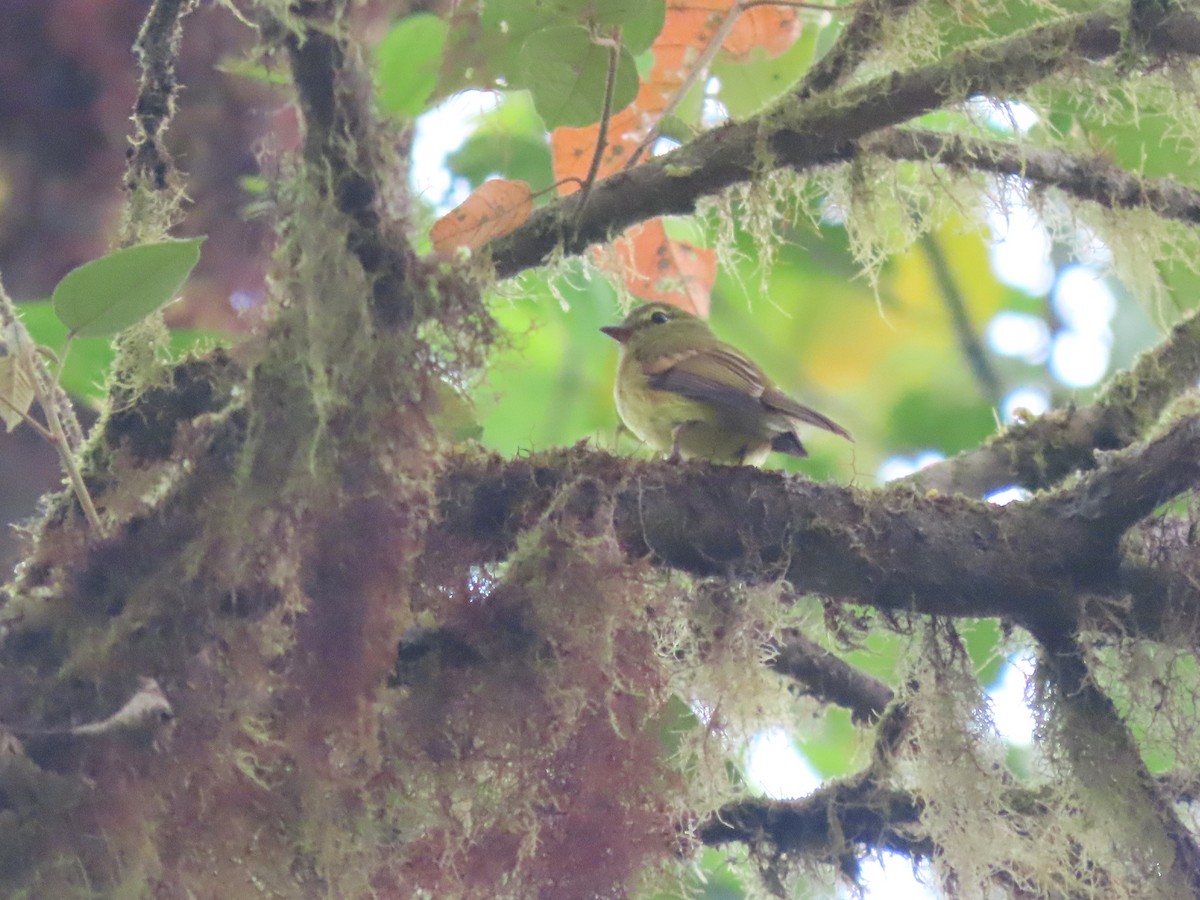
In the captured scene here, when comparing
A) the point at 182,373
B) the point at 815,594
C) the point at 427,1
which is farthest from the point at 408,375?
the point at 427,1

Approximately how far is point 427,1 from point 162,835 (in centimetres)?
174

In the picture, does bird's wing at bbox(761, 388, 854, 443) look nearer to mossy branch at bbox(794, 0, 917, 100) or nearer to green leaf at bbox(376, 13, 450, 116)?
mossy branch at bbox(794, 0, 917, 100)

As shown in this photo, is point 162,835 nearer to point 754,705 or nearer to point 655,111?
point 754,705

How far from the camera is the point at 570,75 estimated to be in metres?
1.97

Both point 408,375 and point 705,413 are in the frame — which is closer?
point 408,375

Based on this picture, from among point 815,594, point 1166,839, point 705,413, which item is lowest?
point 1166,839

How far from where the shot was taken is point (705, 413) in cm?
275

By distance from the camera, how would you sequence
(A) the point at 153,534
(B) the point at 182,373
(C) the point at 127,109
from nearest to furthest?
(A) the point at 153,534
(B) the point at 182,373
(C) the point at 127,109

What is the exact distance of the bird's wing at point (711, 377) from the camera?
2.68 metres

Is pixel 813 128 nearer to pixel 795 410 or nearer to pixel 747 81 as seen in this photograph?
pixel 795 410

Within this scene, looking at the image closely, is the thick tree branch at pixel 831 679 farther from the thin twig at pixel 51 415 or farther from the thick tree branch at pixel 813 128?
the thin twig at pixel 51 415

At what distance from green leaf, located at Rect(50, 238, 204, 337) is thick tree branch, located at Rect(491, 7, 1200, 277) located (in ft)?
2.15

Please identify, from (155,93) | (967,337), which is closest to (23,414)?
(155,93)

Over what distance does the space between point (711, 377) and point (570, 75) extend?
0.94m
